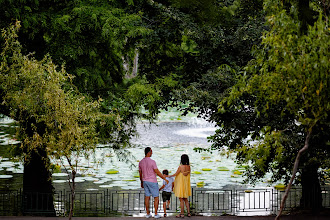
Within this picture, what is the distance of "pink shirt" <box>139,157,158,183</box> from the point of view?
12.6m

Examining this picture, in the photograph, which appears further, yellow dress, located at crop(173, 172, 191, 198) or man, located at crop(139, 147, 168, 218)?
yellow dress, located at crop(173, 172, 191, 198)

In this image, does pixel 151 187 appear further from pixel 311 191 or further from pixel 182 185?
pixel 311 191

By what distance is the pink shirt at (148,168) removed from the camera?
12.6m

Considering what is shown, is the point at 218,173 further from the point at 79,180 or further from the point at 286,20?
the point at 286,20

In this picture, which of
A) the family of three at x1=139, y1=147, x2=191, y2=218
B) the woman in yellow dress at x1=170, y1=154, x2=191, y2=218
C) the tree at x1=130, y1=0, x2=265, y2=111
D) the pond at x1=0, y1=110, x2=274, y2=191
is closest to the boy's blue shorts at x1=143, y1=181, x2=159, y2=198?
the family of three at x1=139, y1=147, x2=191, y2=218

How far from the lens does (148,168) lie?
1264 cm

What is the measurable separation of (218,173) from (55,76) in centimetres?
1222

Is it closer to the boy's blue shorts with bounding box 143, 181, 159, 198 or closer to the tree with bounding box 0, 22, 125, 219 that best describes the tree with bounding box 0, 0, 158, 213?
the boy's blue shorts with bounding box 143, 181, 159, 198

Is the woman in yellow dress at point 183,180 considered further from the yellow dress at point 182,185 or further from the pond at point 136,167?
the pond at point 136,167

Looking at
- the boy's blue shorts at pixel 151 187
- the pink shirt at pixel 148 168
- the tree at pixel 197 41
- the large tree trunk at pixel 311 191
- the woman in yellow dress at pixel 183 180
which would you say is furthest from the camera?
the large tree trunk at pixel 311 191

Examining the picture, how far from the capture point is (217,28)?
1445 centimetres

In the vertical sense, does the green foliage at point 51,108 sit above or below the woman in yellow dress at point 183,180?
above

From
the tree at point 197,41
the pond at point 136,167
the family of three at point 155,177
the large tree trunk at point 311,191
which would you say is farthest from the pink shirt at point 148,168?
the large tree trunk at point 311,191

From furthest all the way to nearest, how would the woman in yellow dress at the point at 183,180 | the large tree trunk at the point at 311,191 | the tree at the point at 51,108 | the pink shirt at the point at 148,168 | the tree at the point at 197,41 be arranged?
the large tree trunk at the point at 311,191 → the tree at the point at 197,41 → the woman in yellow dress at the point at 183,180 → the pink shirt at the point at 148,168 → the tree at the point at 51,108
